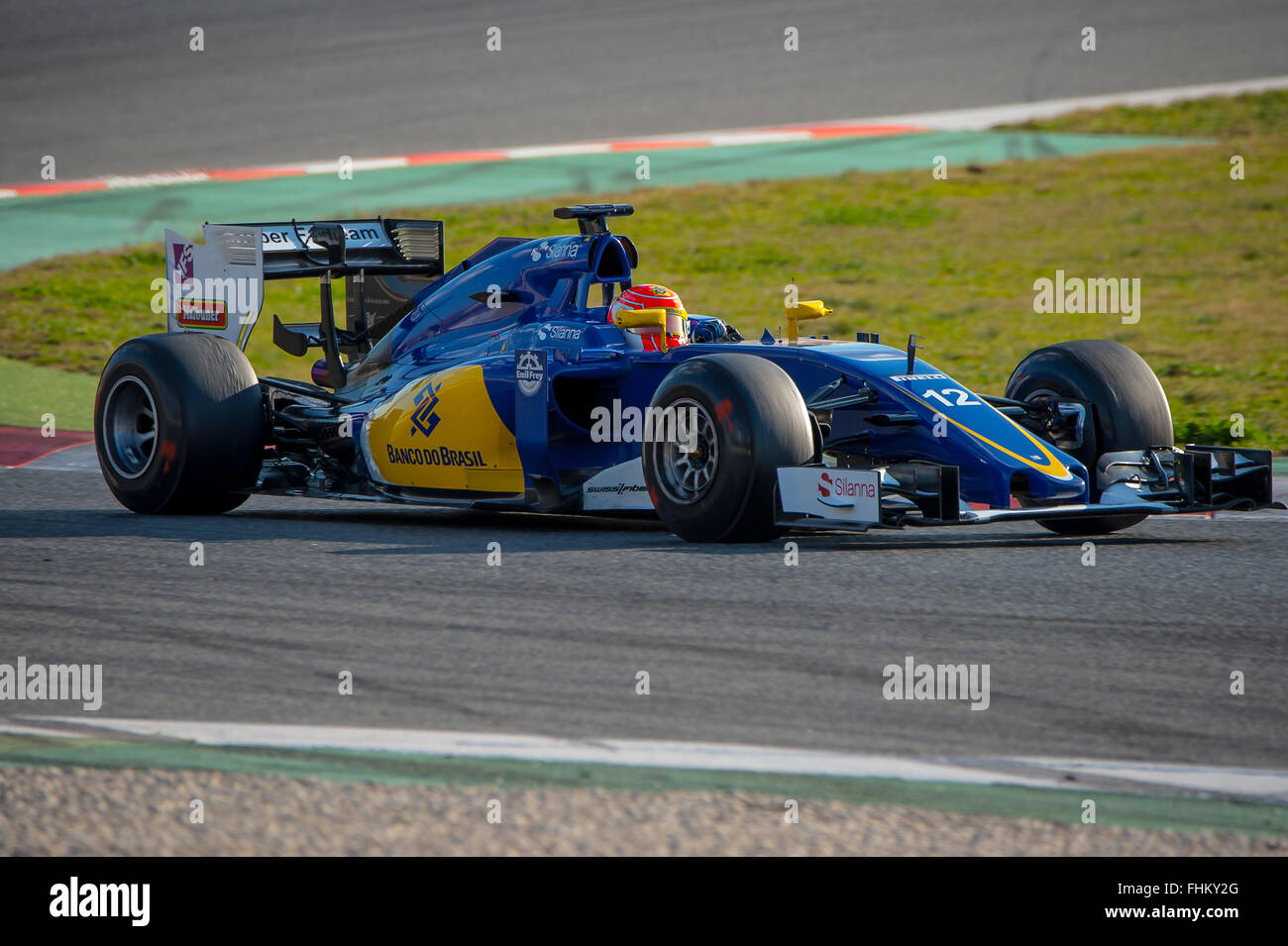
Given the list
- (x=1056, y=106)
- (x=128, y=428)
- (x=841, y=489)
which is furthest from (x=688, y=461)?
(x=1056, y=106)

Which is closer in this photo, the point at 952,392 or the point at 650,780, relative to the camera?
the point at 650,780

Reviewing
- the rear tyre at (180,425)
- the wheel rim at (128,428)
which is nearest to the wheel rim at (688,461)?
the rear tyre at (180,425)

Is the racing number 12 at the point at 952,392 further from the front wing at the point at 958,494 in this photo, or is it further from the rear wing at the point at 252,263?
the rear wing at the point at 252,263

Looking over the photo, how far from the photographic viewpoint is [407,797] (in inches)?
162

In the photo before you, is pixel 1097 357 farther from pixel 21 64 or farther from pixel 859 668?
pixel 21 64

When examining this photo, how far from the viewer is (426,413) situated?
9.03 m

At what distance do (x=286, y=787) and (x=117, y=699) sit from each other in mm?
1072

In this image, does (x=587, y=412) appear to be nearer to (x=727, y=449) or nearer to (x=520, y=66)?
(x=727, y=449)

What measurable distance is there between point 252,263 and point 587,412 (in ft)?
7.96

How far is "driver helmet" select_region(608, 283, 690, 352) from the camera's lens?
855 cm

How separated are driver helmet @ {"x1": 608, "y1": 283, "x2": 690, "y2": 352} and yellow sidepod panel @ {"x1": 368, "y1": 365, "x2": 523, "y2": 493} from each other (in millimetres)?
755

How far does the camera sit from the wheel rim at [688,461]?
7719 millimetres
